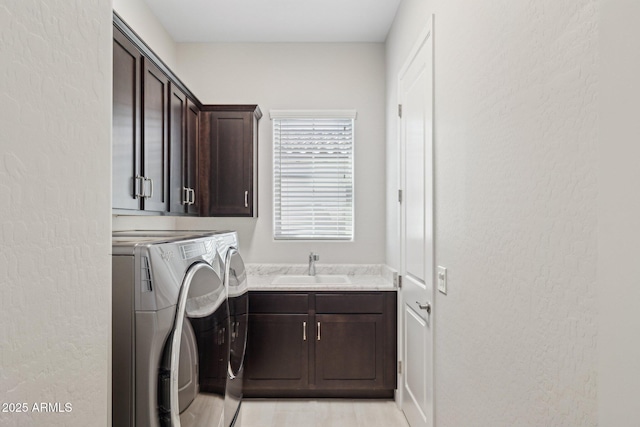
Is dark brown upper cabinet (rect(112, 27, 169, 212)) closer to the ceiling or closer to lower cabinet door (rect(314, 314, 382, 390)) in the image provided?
the ceiling

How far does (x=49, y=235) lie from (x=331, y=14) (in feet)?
10.1

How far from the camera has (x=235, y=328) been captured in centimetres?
238

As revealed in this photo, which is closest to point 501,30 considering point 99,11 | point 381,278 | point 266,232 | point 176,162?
point 99,11

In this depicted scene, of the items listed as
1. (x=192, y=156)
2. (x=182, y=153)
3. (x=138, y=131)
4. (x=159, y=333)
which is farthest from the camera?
(x=192, y=156)

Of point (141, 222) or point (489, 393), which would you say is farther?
point (141, 222)

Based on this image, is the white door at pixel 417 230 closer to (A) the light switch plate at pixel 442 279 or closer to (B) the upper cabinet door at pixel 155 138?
(A) the light switch plate at pixel 442 279

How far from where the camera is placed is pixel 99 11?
791mm

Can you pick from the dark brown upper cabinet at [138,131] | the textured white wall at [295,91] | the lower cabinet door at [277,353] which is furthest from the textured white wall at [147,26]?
the lower cabinet door at [277,353]

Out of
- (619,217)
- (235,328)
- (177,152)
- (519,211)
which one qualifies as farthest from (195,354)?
(177,152)

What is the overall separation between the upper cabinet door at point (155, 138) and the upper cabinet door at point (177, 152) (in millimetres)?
82

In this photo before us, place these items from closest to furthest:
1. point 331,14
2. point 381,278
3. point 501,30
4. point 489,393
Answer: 1. point 501,30
2. point 489,393
3. point 331,14
4. point 381,278

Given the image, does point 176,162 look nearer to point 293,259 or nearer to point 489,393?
point 293,259

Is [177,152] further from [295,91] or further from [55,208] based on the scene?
[55,208]

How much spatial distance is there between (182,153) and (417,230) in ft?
5.18
